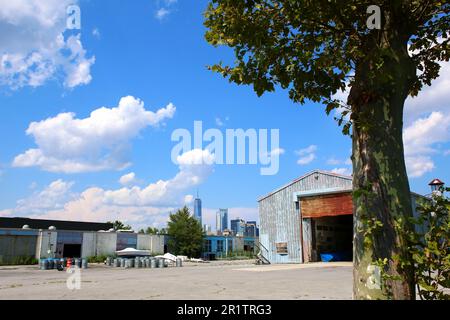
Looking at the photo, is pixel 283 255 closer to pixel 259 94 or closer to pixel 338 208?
pixel 338 208

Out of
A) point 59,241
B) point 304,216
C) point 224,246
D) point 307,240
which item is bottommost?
point 224,246

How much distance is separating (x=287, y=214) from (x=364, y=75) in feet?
119

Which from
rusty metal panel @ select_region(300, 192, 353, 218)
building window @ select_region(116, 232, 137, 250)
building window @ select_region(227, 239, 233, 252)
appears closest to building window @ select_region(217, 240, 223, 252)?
building window @ select_region(227, 239, 233, 252)

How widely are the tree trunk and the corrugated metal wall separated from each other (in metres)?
32.5

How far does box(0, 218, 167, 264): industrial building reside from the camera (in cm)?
4775

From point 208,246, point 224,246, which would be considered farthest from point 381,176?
point 224,246

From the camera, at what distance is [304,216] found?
38844 millimetres

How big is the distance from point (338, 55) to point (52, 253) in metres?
52.1

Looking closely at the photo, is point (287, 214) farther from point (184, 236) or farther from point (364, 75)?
point (364, 75)

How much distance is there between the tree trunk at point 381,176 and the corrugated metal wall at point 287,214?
107ft

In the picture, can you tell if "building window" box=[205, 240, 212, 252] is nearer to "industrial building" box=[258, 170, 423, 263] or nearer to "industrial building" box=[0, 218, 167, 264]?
"industrial building" box=[0, 218, 167, 264]

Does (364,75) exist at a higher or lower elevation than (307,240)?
higher
